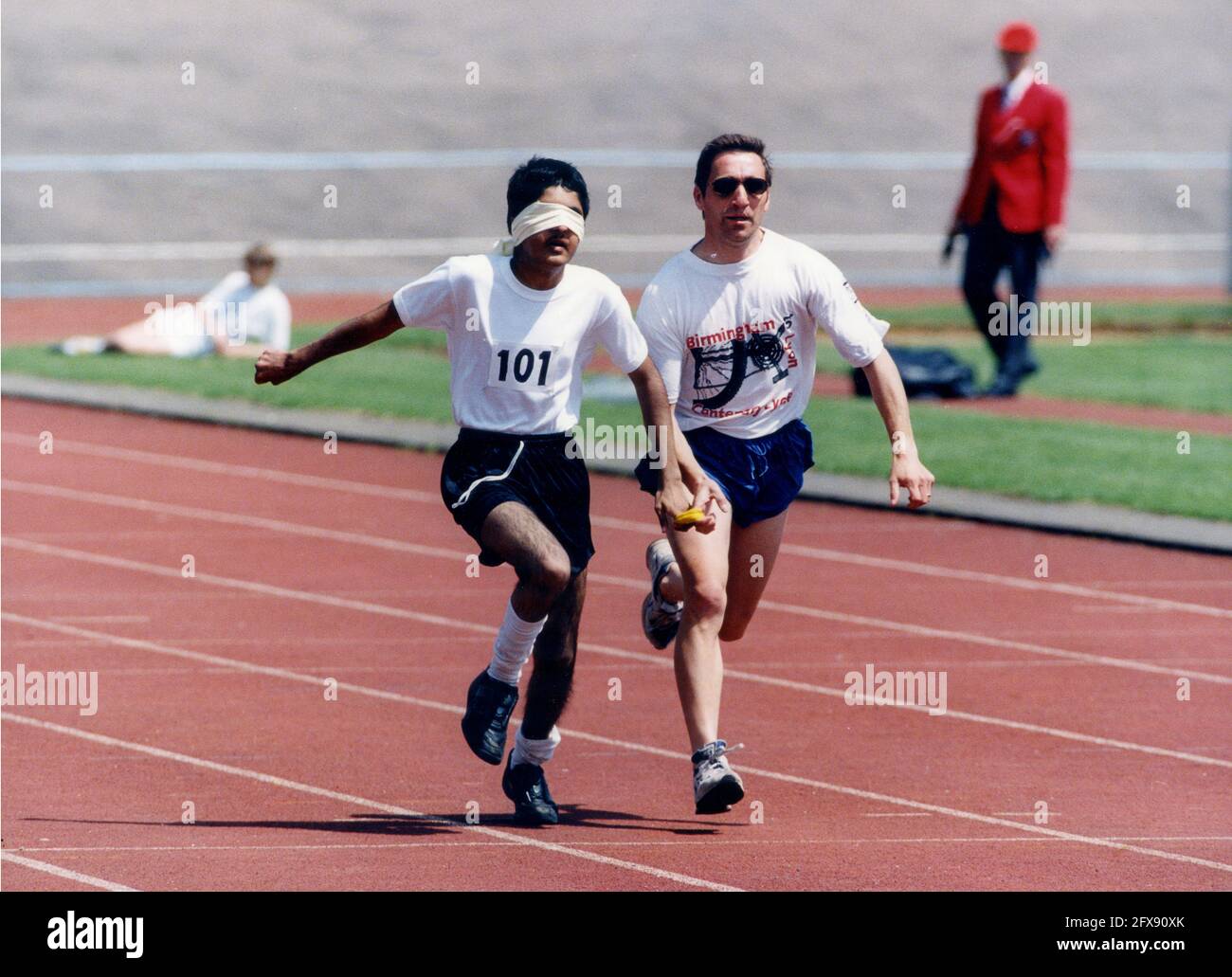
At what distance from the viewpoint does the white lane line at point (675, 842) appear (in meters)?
6.39

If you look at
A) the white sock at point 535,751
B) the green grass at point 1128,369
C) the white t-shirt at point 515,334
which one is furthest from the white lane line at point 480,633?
the green grass at point 1128,369

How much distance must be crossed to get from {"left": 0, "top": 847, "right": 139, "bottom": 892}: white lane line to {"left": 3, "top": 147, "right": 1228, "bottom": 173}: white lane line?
73.9 feet

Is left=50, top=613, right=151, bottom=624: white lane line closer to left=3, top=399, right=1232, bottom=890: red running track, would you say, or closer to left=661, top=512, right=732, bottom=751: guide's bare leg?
left=3, top=399, right=1232, bottom=890: red running track

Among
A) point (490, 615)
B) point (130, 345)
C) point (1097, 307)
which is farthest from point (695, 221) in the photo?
point (490, 615)

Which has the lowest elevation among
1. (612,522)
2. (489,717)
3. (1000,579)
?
(489,717)

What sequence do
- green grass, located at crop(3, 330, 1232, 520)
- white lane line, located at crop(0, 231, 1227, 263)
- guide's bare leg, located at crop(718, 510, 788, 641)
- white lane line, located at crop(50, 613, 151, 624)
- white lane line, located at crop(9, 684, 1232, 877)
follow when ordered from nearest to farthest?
1. white lane line, located at crop(9, 684, 1232, 877)
2. guide's bare leg, located at crop(718, 510, 788, 641)
3. white lane line, located at crop(50, 613, 151, 624)
4. green grass, located at crop(3, 330, 1232, 520)
5. white lane line, located at crop(0, 231, 1227, 263)

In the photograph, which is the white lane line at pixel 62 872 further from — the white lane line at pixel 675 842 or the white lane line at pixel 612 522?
the white lane line at pixel 612 522

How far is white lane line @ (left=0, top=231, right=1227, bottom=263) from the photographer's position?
29688 mm

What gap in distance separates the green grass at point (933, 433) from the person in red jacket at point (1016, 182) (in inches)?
51.4

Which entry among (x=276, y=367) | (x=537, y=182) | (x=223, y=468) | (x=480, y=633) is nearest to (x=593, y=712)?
(x=480, y=633)

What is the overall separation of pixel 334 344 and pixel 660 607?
1.84 metres

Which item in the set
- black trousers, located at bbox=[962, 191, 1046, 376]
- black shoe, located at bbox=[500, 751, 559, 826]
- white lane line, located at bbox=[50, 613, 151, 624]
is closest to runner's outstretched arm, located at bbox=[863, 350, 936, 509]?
black shoe, located at bbox=[500, 751, 559, 826]

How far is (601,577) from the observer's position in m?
11.2

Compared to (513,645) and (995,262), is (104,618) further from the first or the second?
(995,262)
